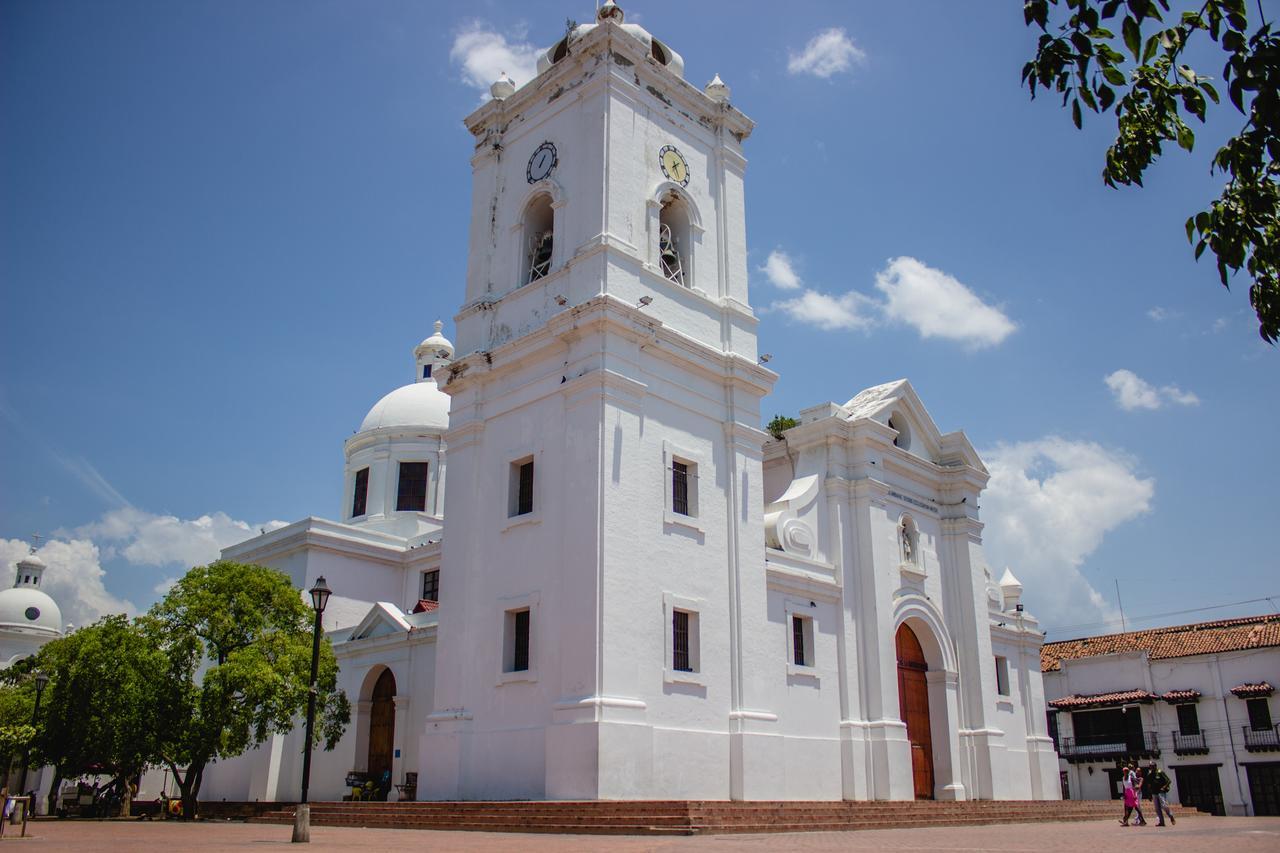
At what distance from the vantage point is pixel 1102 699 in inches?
1646

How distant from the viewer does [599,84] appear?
2128 cm

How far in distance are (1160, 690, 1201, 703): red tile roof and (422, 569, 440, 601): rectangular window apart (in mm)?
28709

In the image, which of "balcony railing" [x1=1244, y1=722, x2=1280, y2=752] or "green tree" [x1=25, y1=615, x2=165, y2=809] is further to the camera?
"balcony railing" [x1=1244, y1=722, x2=1280, y2=752]

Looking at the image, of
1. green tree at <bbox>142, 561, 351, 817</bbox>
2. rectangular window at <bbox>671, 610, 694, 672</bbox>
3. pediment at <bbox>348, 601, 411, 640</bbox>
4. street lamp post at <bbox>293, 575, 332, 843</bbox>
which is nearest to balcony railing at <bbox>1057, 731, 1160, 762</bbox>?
rectangular window at <bbox>671, 610, 694, 672</bbox>

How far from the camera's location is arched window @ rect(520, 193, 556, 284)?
2245cm

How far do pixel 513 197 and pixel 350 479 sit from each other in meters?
17.0

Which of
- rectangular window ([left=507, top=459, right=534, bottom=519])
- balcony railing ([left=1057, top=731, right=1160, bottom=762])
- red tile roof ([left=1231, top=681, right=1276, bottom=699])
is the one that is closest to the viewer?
rectangular window ([left=507, top=459, right=534, bottom=519])

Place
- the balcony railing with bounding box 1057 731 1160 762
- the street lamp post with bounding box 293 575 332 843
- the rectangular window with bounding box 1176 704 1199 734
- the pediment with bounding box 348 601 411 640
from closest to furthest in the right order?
the street lamp post with bounding box 293 575 332 843, the pediment with bounding box 348 601 411 640, the rectangular window with bounding box 1176 704 1199 734, the balcony railing with bounding box 1057 731 1160 762

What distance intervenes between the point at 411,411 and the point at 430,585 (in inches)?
297

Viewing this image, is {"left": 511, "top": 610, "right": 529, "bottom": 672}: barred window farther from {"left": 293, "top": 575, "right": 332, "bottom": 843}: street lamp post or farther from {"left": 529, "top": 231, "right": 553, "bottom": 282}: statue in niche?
{"left": 529, "top": 231, "right": 553, "bottom": 282}: statue in niche

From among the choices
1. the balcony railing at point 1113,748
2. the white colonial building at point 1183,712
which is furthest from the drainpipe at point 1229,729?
the balcony railing at point 1113,748

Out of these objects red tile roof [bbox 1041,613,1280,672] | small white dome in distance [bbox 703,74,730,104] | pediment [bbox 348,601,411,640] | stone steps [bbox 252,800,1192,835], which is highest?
small white dome in distance [bbox 703,74,730,104]

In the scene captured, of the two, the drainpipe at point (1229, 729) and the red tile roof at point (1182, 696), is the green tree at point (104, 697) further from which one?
the drainpipe at point (1229, 729)

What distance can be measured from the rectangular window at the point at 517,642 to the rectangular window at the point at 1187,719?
3195 cm
